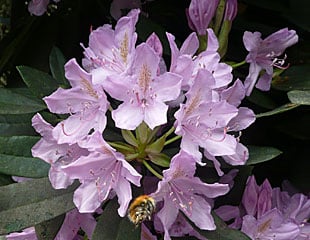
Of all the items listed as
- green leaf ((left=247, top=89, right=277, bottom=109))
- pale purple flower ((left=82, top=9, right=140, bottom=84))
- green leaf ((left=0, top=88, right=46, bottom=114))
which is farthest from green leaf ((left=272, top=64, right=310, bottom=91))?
green leaf ((left=0, top=88, right=46, bottom=114))

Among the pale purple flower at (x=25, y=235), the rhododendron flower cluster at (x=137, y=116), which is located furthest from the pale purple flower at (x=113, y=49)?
the pale purple flower at (x=25, y=235)

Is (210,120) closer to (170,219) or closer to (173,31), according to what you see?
(170,219)

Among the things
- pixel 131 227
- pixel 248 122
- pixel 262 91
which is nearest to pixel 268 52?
pixel 262 91

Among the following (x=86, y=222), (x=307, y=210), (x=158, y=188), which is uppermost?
(x=158, y=188)

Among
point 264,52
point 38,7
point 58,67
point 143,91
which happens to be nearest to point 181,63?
point 143,91

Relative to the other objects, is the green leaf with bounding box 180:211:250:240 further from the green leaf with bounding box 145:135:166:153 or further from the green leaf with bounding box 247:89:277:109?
the green leaf with bounding box 247:89:277:109

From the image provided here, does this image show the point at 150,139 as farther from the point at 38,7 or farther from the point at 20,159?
the point at 38,7

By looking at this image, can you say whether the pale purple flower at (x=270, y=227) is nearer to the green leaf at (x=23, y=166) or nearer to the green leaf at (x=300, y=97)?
the green leaf at (x=300, y=97)
